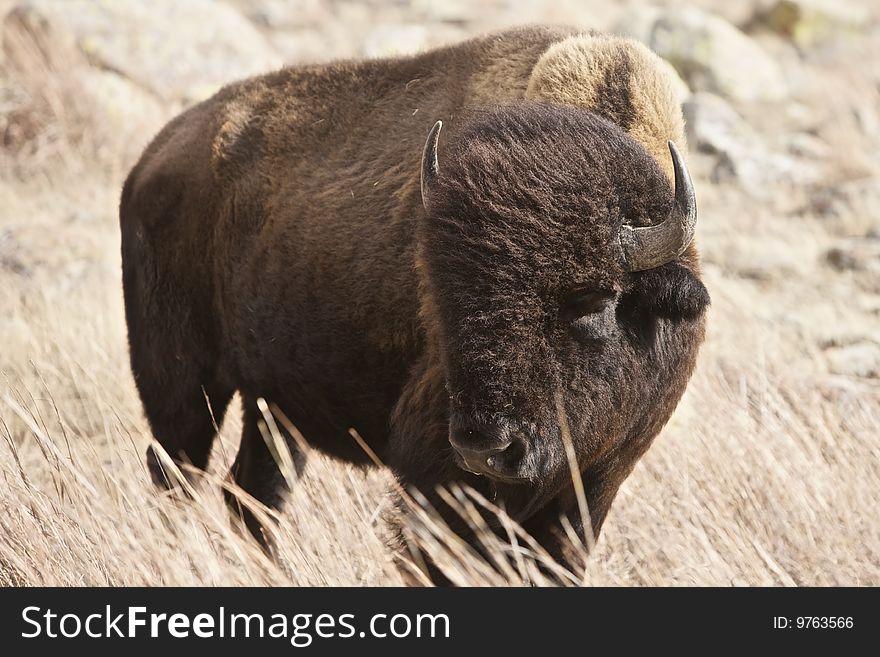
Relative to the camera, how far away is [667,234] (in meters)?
3.82

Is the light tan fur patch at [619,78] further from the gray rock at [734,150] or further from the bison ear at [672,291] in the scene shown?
the gray rock at [734,150]

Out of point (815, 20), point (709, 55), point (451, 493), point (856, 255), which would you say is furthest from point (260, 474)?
point (815, 20)

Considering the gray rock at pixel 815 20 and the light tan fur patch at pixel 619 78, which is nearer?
the light tan fur patch at pixel 619 78

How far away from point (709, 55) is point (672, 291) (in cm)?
1481

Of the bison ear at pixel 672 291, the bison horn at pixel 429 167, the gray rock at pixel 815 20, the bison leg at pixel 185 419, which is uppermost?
the bison horn at pixel 429 167

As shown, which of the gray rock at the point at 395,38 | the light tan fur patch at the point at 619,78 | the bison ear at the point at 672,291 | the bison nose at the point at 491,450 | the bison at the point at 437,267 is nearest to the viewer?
the bison nose at the point at 491,450

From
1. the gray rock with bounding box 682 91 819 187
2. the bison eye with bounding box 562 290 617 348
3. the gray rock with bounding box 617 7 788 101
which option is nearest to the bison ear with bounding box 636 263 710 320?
the bison eye with bounding box 562 290 617 348

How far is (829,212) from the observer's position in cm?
1301

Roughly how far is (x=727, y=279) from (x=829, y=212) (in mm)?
2835

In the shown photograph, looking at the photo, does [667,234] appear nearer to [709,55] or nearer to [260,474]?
[260,474]

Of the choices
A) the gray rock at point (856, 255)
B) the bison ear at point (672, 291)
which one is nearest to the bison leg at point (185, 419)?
the bison ear at point (672, 291)

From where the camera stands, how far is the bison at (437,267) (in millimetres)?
3725

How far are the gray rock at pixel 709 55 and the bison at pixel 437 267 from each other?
12.9 meters

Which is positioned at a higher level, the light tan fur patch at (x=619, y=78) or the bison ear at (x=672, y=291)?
the light tan fur patch at (x=619, y=78)
